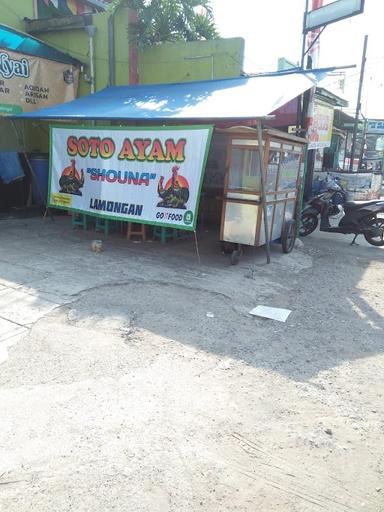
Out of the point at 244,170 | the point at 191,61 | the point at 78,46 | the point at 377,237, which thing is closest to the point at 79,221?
the point at 244,170

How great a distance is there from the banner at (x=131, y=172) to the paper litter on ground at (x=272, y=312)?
2.00 meters

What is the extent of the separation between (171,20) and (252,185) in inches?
221

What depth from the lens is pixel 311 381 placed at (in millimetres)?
3609

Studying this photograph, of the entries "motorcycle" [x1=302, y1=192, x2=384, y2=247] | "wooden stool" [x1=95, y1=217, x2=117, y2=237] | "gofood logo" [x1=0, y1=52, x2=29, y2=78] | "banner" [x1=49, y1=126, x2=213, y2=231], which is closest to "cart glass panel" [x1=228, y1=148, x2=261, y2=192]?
"banner" [x1=49, y1=126, x2=213, y2=231]

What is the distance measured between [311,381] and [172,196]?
4.08 metres

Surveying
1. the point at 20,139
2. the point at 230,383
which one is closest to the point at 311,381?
the point at 230,383

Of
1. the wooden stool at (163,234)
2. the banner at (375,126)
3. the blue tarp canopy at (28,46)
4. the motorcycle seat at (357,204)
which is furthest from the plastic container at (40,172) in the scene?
the banner at (375,126)

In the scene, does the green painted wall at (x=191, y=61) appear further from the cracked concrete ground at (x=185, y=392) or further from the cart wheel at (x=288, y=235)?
the cracked concrete ground at (x=185, y=392)

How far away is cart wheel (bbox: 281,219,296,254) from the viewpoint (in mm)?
7777

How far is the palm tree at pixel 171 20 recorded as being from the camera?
9.72m

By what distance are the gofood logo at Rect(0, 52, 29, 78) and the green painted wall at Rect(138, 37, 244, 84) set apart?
2.61m

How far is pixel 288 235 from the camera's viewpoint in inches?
310

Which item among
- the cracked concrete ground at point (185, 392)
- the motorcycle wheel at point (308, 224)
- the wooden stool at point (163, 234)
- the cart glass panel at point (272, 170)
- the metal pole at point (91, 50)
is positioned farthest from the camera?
the metal pole at point (91, 50)

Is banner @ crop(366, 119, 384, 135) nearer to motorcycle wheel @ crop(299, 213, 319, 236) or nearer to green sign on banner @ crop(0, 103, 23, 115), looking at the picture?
motorcycle wheel @ crop(299, 213, 319, 236)
